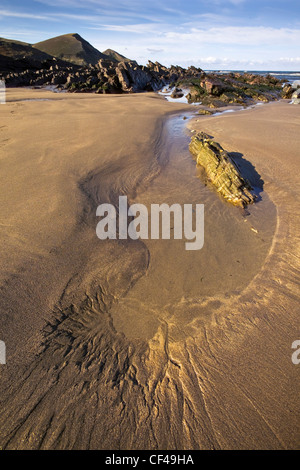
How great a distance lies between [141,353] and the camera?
2217mm

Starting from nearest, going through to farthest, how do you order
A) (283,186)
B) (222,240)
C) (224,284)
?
(224,284)
(222,240)
(283,186)

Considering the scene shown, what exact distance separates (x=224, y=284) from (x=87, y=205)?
2.72 m

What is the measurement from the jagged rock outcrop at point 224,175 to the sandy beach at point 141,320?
9.5 inches

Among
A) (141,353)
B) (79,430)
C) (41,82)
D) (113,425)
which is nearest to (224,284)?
(141,353)

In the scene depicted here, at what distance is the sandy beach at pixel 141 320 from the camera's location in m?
1.71

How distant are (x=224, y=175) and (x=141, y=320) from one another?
416cm

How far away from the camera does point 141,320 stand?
2.51 m

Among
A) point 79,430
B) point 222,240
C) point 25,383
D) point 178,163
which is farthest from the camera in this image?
point 178,163

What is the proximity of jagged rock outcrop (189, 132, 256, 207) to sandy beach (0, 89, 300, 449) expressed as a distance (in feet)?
0.80

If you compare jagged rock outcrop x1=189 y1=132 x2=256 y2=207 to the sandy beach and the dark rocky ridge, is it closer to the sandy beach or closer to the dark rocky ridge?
the sandy beach

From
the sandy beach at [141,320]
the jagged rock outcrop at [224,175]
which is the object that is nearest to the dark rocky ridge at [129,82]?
the jagged rock outcrop at [224,175]

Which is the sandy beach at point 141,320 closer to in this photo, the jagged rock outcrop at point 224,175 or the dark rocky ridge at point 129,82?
the jagged rock outcrop at point 224,175

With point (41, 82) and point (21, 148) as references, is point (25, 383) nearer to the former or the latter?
point (21, 148)

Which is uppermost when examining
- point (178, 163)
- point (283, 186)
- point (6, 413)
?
point (178, 163)
